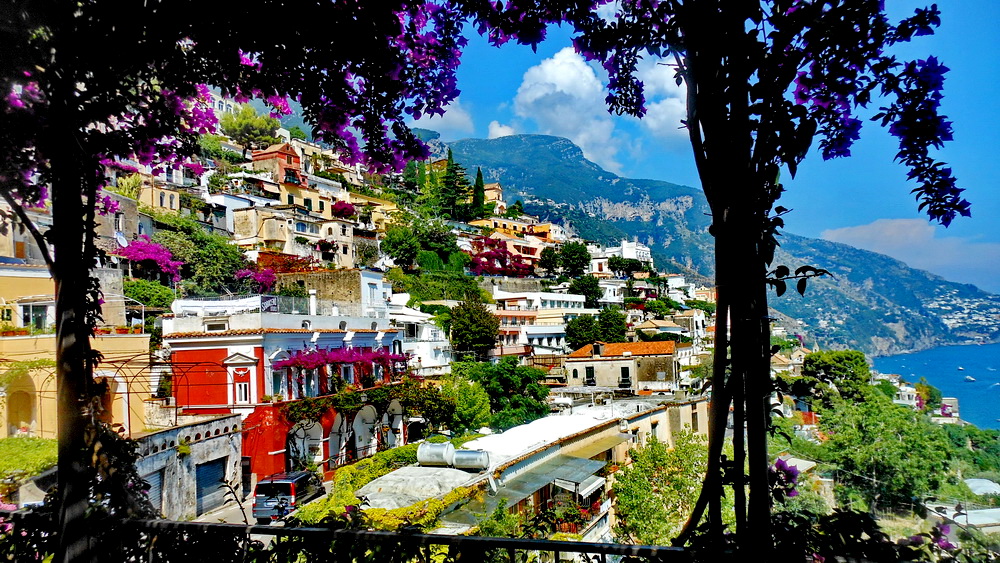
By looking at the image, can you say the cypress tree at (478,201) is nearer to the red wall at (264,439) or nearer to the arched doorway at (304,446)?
the arched doorway at (304,446)

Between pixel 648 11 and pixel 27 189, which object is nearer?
pixel 648 11

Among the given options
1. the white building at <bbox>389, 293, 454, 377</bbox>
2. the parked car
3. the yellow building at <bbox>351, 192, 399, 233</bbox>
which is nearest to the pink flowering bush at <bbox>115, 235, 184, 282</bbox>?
the white building at <bbox>389, 293, 454, 377</bbox>

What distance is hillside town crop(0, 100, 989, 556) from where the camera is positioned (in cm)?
1105

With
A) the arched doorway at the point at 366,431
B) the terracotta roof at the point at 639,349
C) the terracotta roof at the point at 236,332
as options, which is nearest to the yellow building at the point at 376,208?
the terracotta roof at the point at 639,349

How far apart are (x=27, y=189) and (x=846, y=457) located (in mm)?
21176

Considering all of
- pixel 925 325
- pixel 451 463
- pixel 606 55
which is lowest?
pixel 925 325

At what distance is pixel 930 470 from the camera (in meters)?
16.2

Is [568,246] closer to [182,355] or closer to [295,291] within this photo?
[295,291]

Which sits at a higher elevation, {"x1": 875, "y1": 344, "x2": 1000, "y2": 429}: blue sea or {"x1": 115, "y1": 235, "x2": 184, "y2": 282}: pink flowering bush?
{"x1": 115, "y1": 235, "x2": 184, "y2": 282}: pink flowering bush

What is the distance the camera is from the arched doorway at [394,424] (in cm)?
2198

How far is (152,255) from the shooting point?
28188 mm

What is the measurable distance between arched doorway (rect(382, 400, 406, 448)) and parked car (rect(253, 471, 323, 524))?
16.2 ft

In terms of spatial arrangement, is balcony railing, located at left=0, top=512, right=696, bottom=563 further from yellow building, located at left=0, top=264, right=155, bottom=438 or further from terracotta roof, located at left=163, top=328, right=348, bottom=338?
terracotta roof, located at left=163, top=328, right=348, bottom=338

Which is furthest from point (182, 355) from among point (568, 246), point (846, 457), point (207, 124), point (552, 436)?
point (568, 246)
